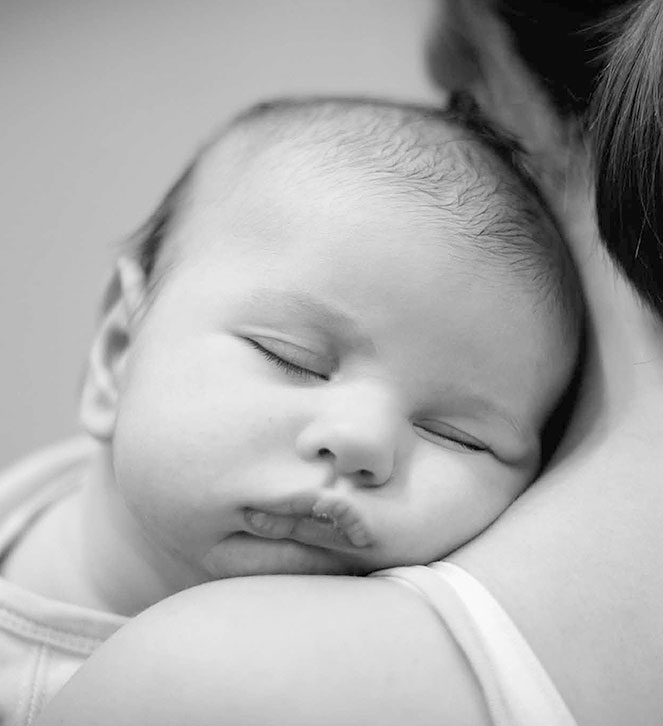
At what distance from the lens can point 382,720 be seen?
532 mm

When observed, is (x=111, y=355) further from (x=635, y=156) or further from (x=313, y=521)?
(x=635, y=156)

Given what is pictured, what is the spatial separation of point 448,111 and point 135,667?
1.96 ft

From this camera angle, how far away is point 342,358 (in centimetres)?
73

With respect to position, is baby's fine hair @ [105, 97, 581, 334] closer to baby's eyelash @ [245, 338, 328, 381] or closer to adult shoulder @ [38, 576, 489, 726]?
baby's eyelash @ [245, 338, 328, 381]

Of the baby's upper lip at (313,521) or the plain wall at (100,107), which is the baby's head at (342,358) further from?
the plain wall at (100,107)

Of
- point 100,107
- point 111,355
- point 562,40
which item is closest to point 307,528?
point 111,355

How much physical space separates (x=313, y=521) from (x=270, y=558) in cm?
4

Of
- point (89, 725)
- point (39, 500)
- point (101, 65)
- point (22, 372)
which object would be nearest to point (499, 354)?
point (89, 725)

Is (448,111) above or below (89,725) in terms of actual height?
above

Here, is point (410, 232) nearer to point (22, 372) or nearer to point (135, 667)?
point (135, 667)

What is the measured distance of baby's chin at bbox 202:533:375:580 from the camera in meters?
0.70

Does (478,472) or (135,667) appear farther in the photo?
(478,472)

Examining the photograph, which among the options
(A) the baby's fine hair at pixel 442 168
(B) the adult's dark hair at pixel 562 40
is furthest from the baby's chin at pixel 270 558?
(B) the adult's dark hair at pixel 562 40

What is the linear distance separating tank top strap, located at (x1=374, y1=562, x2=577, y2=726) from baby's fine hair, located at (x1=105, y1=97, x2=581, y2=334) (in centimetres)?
29
